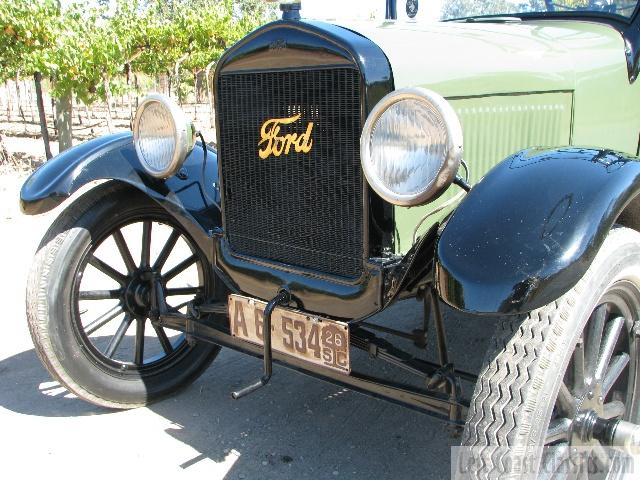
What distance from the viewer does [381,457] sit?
104 inches

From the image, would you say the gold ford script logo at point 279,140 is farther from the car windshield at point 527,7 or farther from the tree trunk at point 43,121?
the tree trunk at point 43,121

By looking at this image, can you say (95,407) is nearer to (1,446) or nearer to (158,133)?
(1,446)

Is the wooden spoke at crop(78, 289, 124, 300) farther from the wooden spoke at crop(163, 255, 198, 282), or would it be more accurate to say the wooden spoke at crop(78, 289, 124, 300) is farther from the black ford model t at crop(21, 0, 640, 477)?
the wooden spoke at crop(163, 255, 198, 282)

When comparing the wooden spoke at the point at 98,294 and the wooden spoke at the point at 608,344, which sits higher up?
the wooden spoke at the point at 608,344

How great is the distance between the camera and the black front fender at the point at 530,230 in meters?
1.68

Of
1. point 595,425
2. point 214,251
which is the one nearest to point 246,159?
point 214,251

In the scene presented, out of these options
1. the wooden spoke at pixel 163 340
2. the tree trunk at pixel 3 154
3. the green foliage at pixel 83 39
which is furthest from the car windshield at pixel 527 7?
the tree trunk at pixel 3 154

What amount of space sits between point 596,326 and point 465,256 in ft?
1.88

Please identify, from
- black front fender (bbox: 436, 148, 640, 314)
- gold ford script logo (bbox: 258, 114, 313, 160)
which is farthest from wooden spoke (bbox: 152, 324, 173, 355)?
black front fender (bbox: 436, 148, 640, 314)

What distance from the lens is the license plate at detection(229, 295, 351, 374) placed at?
216 centimetres

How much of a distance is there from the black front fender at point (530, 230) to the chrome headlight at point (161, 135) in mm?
1217

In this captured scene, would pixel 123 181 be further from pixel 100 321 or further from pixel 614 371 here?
pixel 614 371

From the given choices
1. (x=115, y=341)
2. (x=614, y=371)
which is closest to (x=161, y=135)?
(x=115, y=341)

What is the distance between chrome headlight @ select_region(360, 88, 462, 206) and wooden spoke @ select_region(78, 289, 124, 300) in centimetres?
157
